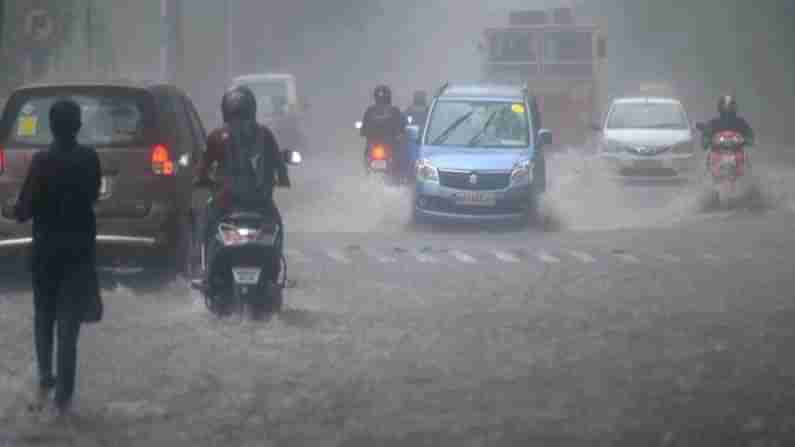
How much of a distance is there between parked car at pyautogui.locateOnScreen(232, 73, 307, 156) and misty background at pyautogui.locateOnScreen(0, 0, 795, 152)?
17.5 meters

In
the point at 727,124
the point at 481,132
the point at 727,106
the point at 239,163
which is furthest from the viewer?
the point at 727,106

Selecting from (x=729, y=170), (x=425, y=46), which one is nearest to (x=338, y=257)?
(x=729, y=170)

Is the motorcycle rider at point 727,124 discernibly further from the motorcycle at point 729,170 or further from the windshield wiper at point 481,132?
the windshield wiper at point 481,132

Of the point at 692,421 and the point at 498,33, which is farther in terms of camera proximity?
the point at 498,33

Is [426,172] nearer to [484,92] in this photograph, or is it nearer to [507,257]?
[484,92]

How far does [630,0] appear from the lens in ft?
285

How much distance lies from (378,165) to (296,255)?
24.8ft

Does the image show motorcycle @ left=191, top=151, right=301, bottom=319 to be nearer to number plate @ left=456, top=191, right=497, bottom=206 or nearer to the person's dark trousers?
the person's dark trousers

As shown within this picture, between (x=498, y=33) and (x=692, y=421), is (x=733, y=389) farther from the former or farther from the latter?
(x=498, y=33)

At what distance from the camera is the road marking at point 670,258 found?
718 inches

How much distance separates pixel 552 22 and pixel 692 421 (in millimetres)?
30504

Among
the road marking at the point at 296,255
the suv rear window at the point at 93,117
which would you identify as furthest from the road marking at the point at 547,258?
the suv rear window at the point at 93,117

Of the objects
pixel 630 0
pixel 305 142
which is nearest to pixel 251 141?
pixel 305 142

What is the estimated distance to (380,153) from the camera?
26.5 m
